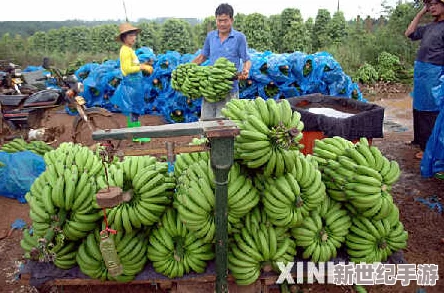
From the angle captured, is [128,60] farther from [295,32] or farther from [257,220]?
[295,32]

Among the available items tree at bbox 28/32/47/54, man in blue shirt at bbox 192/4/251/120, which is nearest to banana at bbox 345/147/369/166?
man in blue shirt at bbox 192/4/251/120

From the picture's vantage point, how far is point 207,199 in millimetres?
2117

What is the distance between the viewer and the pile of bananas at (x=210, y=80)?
4.65m

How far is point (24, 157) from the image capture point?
4.54 metres

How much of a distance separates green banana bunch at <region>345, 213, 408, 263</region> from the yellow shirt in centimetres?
472

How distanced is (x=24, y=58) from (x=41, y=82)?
8.47 m

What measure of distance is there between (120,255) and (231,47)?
11.7 ft

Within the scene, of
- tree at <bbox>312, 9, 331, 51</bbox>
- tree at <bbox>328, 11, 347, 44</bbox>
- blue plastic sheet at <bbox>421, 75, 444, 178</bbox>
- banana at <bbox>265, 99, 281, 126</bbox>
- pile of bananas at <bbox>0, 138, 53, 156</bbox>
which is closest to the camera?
banana at <bbox>265, 99, 281, 126</bbox>

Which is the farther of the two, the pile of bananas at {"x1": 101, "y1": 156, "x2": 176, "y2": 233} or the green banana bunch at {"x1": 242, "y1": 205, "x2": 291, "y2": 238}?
the green banana bunch at {"x1": 242, "y1": 205, "x2": 291, "y2": 238}

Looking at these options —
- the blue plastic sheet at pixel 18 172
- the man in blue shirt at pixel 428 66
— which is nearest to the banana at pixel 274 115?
the blue plastic sheet at pixel 18 172

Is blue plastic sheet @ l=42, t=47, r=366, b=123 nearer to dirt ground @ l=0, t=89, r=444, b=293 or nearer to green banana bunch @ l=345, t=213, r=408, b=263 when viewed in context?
dirt ground @ l=0, t=89, r=444, b=293

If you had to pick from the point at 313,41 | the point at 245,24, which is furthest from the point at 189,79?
the point at 313,41

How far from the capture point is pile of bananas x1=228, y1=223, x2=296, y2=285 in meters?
2.25

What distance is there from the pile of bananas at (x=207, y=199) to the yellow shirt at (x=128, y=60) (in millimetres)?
4204
